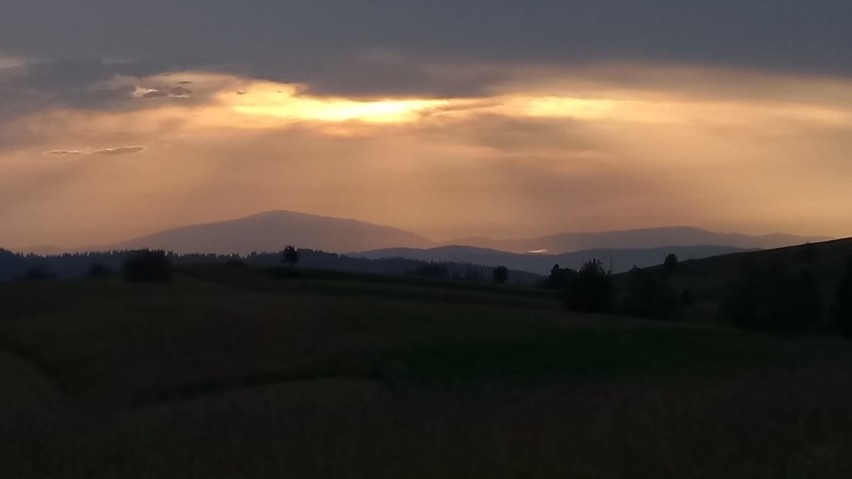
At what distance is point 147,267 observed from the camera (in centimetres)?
7900

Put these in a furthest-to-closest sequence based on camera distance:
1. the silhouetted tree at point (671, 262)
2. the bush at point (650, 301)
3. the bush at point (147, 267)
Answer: the silhouetted tree at point (671, 262), the bush at point (147, 267), the bush at point (650, 301)

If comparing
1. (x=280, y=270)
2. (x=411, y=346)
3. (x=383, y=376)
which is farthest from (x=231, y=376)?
(x=280, y=270)

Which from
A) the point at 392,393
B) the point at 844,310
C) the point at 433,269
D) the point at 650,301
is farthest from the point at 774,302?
the point at 433,269

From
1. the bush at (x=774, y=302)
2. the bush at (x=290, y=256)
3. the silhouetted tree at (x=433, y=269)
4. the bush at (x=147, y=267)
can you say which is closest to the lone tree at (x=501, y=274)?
the silhouetted tree at (x=433, y=269)

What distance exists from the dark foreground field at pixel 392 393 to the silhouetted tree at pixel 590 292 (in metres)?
15.5

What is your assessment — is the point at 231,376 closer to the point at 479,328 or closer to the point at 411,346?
→ the point at 411,346

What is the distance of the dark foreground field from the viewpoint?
12.1 m

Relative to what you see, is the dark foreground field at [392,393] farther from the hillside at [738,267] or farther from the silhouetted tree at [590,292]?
the hillside at [738,267]

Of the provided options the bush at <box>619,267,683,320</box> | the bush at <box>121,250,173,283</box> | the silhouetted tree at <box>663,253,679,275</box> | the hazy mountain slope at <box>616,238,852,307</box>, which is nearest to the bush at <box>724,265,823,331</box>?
the bush at <box>619,267,683,320</box>

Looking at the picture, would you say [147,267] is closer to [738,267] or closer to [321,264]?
[738,267]

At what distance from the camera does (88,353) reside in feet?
134

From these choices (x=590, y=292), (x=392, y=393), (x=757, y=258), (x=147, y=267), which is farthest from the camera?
(x=757, y=258)

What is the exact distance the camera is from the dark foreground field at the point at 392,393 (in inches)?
478

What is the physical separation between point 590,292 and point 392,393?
53.7 metres
